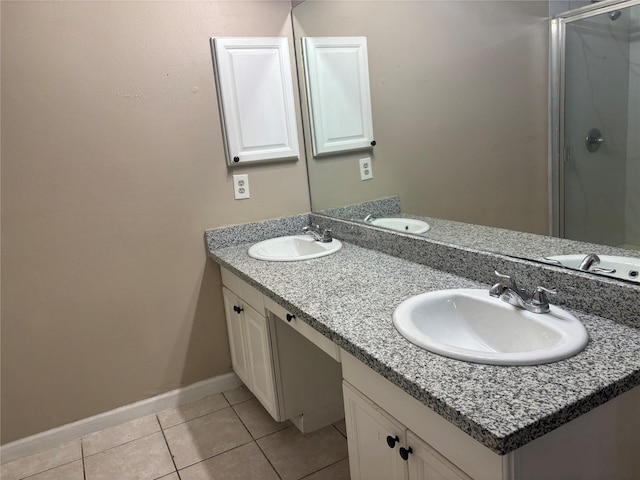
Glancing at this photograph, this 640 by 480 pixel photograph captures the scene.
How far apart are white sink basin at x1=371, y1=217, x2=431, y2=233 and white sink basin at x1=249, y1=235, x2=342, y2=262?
8.8 inches

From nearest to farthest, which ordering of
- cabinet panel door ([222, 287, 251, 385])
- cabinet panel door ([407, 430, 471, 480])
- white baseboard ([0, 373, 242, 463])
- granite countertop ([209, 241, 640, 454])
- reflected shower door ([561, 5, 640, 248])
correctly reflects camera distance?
granite countertop ([209, 241, 640, 454])
cabinet panel door ([407, 430, 471, 480])
reflected shower door ([561, 5, 640, 248])
white baseboard ([0, 373, 242, 463])
cabinet panel door ([222, 287, 251, 385])

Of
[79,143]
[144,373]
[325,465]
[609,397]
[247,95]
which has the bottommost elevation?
[325,465]

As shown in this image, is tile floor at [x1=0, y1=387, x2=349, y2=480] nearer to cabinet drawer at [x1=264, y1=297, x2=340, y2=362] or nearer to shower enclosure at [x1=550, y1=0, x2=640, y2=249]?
cabinet drawer at [x1=264, y1=297, x2=340, y2=362]

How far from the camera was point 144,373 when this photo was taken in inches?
93.8

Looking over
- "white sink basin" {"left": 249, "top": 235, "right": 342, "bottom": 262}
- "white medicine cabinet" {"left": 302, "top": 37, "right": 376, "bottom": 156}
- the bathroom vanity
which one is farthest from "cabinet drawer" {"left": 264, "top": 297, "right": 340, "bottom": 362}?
"white medicine cabinet" {"left": 302, "top": 37, "right": 376, "bottom": 156}

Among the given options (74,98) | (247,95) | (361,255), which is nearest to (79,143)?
(74,98)

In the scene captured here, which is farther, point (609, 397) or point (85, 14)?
point (85, 14)

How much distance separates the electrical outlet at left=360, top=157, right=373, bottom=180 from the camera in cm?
222

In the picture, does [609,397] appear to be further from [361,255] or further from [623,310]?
[361,255]

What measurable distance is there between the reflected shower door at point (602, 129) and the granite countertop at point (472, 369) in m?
0.24

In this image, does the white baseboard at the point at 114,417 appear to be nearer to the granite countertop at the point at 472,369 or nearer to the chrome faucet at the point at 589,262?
the granite countertop at the point at 472,369

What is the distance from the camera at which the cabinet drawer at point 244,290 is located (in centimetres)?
199

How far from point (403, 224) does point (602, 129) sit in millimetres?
882

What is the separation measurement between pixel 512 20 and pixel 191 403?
213 centimetres
